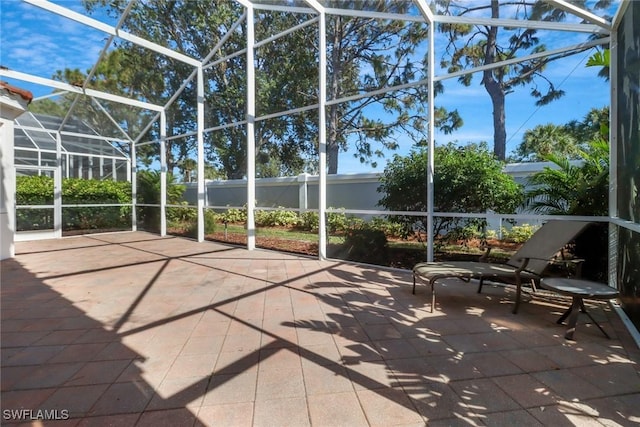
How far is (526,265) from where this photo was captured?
11.1ft

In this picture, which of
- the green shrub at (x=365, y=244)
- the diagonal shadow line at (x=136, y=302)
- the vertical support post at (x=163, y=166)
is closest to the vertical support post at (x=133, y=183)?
the vertical support post at (x=163, y=166)

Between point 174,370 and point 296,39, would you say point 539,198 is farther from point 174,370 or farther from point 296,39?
point 296,39

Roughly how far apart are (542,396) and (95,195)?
12.0 m

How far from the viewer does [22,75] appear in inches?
282

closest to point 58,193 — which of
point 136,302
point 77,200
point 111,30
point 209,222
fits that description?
point 77,200

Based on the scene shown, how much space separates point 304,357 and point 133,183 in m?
10.5

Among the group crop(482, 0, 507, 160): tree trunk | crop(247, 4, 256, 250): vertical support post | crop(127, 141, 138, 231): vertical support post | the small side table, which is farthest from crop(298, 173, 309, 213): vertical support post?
crop(127, 141, 138, 231): vertical support post

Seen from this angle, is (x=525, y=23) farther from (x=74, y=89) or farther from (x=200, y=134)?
(x=74, y=89)

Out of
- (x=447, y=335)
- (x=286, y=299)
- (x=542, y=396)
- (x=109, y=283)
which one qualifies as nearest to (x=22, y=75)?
(x=109, y=283)

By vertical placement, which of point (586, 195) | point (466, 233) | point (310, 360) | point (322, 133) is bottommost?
point (310, 360)

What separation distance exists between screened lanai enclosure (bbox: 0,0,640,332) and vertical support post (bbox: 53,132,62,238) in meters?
0.04

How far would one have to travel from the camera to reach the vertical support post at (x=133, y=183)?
1069 centimetres

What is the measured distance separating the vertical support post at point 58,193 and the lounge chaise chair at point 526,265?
10426 millimetres

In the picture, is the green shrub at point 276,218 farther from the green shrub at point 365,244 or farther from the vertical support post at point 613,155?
the vertical support post at point 613,155
